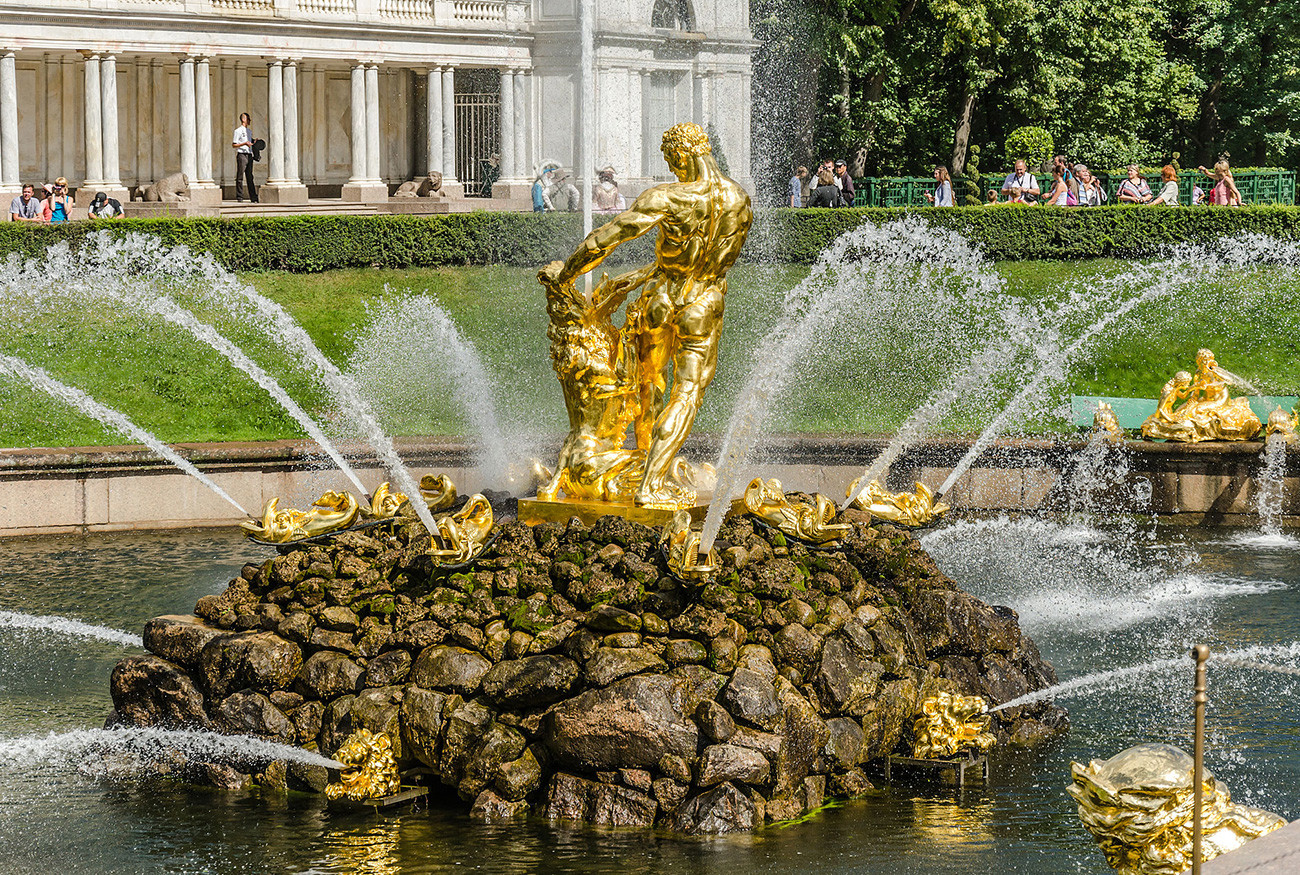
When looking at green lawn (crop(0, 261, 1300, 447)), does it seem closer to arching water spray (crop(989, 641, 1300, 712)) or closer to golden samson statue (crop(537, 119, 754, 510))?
arching water spray (crop(989, 641, 1300, 712))

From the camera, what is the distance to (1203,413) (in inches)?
629

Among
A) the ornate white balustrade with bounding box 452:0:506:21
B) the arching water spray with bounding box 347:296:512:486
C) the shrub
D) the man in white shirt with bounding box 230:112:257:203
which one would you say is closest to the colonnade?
the man in white shirt with bounding box 230:112:257:203

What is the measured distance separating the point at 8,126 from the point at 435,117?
10523mm

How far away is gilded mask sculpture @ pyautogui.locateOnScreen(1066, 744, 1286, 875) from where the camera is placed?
17.0 feet

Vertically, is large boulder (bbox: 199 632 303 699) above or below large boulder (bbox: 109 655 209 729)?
above

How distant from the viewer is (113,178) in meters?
36.9

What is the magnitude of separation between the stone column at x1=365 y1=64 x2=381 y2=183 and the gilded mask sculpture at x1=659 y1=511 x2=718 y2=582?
33863mm

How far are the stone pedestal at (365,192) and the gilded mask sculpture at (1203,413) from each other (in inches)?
1053

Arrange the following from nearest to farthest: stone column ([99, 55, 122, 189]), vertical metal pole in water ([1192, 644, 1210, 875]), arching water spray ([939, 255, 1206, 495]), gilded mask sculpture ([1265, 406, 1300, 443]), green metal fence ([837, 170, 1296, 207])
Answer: vertical metal pole in water ([1192, 644, 1210, 875]) → gilded mask sculpture ([1265, 406, 1300, 443]) → arching water spray ([939, 255, 1206, 495]) → green metal fence ([837, 170, 1296, 207]) → stone column ([99, 55, 122, 189])

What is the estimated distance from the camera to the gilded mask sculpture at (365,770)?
330 inches

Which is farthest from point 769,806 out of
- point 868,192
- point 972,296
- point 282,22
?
point 282,22

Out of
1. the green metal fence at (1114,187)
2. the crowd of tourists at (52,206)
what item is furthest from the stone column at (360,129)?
the crowd of tourists at (52,206)

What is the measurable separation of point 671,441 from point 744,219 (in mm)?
1273

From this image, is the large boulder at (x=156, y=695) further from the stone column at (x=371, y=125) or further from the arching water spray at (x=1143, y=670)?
the stone column at (x=371, y=125)
